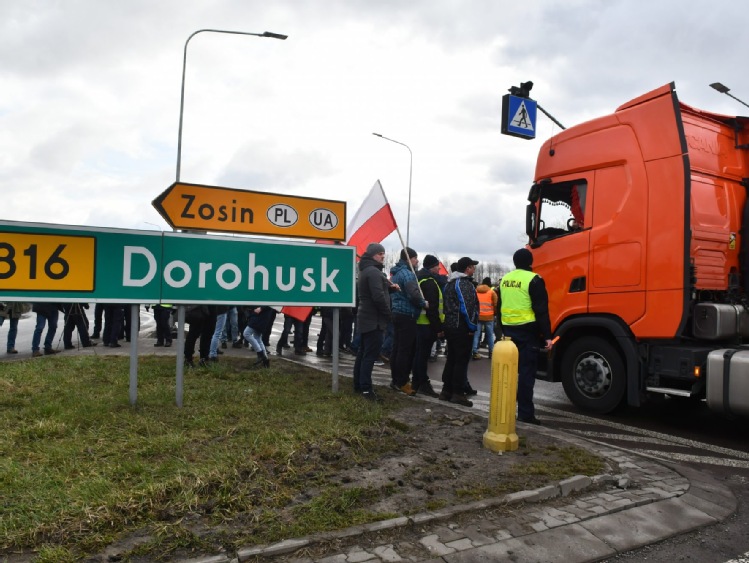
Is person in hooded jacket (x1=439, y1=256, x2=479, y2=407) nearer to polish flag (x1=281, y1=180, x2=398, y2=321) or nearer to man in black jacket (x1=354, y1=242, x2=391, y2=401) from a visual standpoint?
man in black jacket (x1=354, y1=242, x2=391, y2=401)

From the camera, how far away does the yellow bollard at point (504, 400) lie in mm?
5066

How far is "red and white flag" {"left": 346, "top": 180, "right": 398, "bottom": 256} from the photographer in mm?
8047

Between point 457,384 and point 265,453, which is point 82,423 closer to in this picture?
point 265,453

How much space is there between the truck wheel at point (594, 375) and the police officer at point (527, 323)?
99cm

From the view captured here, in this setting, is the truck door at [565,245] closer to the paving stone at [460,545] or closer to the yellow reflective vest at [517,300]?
the yellow reflective vest at [517,300]

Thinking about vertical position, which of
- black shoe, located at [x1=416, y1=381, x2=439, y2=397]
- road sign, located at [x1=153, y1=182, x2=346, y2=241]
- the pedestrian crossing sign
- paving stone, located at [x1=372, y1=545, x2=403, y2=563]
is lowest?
paving stone, located at [x1=372, y1=545, x2=403, y2=563]

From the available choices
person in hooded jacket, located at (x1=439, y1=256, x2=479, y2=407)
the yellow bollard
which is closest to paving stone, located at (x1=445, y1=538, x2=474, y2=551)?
the yellow bollard

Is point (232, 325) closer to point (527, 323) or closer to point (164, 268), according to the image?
point (164, 268)

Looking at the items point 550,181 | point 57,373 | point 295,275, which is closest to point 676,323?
point 550,181

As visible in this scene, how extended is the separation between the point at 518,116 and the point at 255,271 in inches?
395

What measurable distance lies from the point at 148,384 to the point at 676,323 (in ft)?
19.9

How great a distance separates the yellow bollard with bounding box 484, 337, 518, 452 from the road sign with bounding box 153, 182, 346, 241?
10.6ft

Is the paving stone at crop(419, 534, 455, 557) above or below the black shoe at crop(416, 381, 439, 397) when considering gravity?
below

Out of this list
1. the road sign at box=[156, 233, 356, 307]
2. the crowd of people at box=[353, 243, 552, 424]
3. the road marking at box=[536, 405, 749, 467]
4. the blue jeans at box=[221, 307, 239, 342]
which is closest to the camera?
the road marking at box=[536, 405, 749, 467]
